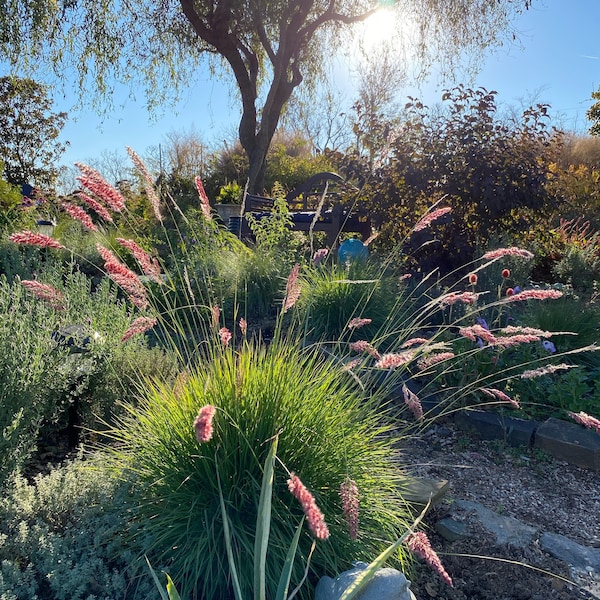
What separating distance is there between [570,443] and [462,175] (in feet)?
10.7

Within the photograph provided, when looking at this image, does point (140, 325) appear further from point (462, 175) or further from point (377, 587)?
point (462, 175)

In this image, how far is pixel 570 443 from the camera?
9.45 ft

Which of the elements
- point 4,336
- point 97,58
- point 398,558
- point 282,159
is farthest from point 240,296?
point 282,159

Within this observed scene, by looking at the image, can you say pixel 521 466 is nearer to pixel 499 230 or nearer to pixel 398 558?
pixel 398 558

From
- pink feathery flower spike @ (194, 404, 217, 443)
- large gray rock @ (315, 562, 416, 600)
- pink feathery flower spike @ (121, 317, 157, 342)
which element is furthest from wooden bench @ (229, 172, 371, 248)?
pink feathery flower spike @ (194, 404, 217, 443)

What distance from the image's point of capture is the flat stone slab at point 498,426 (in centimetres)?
300

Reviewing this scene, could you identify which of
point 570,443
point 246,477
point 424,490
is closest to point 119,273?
point 246,477

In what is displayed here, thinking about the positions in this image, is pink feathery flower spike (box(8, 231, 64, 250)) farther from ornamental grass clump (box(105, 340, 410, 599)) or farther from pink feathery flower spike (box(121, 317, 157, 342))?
ornamental grass clump (box(105, 340, 410, 599))

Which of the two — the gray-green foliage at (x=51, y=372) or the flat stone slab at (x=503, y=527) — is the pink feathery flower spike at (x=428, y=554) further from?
the gray-green foliage at (x=51, y=372)

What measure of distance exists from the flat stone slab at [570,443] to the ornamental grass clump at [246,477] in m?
1.41

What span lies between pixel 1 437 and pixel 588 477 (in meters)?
2.71

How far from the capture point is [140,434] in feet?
6.73

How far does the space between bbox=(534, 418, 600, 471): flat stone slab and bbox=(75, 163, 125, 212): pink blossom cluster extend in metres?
2.47

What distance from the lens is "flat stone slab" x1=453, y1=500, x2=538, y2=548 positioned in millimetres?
2176
